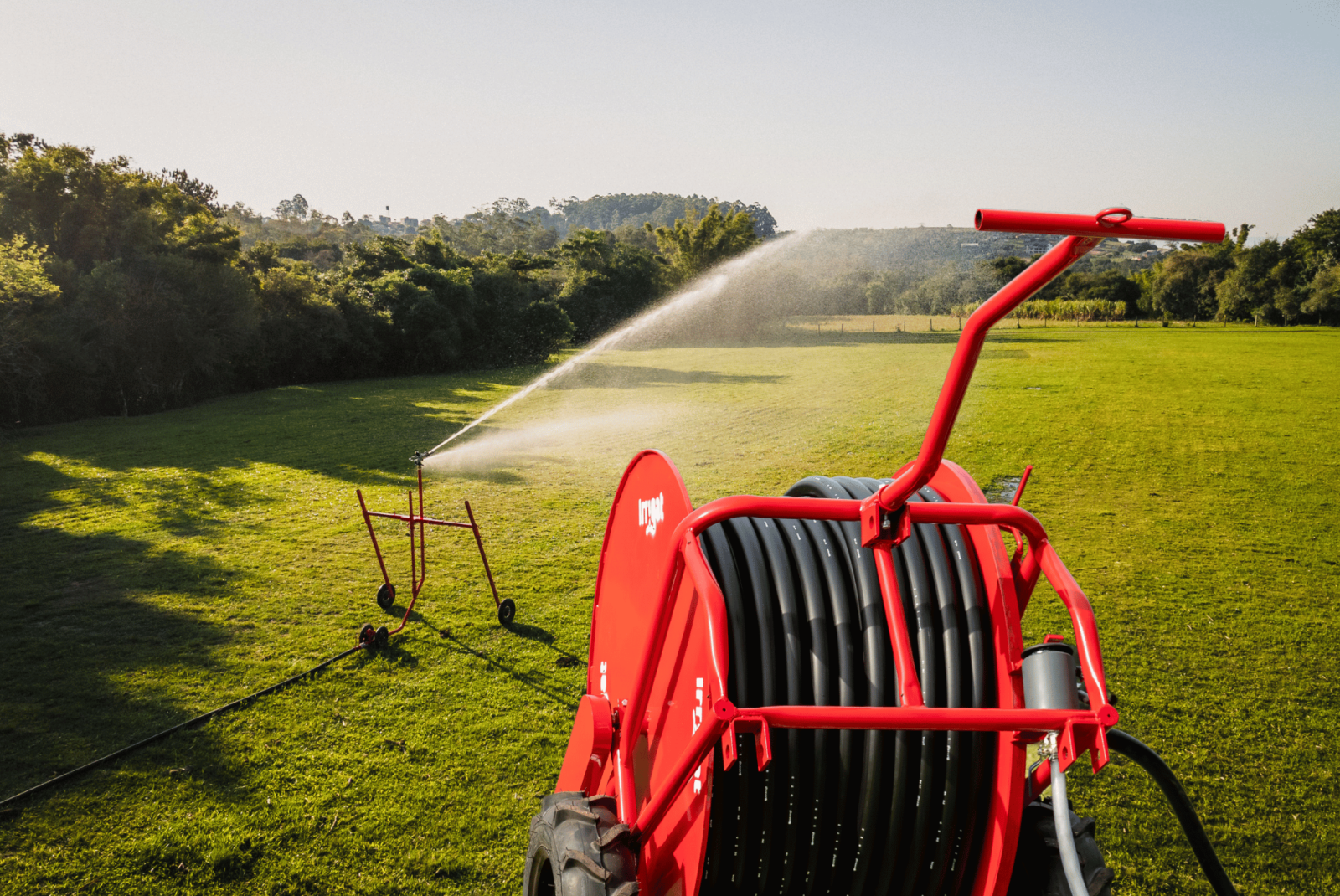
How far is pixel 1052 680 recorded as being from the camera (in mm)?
2168

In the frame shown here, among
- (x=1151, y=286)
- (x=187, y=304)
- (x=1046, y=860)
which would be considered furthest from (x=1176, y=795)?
(x=1151, y=286)

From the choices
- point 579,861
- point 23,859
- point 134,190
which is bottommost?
point 23,859

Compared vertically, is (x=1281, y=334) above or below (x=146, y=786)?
above

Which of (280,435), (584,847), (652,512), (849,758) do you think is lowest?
(280,435)

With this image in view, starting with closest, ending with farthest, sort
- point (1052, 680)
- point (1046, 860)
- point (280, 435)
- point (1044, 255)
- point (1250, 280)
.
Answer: point (1044, 255), point (1052, 680), point (1046, 860), point (280, 435), point (1250, 280)

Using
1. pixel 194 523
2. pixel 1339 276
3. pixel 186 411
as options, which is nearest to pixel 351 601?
pixel 194 523

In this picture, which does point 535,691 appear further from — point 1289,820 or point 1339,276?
point 1339,276

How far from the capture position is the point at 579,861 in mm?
2307

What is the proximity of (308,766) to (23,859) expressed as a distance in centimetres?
138

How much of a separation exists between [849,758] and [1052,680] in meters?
0.59

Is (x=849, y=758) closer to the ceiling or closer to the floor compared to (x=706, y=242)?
closer to the floor

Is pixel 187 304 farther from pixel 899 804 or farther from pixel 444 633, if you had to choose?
pixel 899 804

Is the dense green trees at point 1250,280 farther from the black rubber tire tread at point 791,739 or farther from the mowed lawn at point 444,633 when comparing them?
the black rubber tire tread at point 791,739

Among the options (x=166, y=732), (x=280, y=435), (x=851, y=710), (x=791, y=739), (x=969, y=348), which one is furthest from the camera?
(x=280, y=435)
